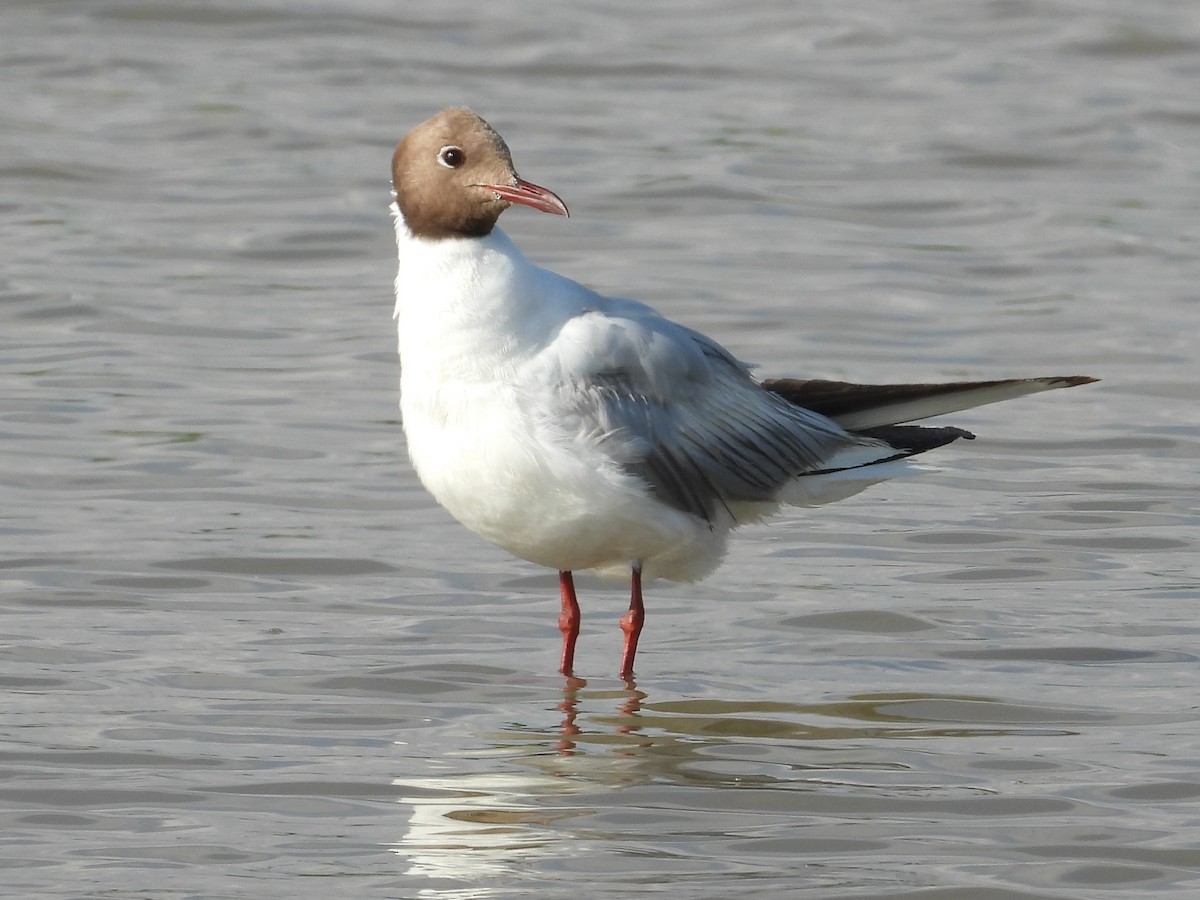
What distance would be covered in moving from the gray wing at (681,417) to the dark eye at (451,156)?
610 millimetres

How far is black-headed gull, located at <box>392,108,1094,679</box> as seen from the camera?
6852 millimetres

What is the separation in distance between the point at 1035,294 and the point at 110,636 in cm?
652

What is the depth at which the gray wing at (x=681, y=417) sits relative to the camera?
6.98 metres

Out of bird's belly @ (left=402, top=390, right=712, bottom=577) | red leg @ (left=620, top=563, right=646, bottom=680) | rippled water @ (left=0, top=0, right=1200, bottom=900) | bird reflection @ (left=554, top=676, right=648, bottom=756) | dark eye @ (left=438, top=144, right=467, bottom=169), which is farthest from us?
red leg @ (left=620, top=563, right=646, bottom=680)

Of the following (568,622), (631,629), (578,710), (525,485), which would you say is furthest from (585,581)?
(525,485)

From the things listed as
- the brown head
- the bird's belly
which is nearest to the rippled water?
the bird's belly

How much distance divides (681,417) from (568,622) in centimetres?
77

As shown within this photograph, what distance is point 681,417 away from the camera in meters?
7.35

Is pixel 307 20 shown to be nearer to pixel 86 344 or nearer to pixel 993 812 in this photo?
pixel 86 344

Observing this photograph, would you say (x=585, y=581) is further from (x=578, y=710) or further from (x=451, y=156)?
(x=451, y=156)

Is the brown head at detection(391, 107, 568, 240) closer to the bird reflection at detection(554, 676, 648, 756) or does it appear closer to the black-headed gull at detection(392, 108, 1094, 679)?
the black-headed gull at detection(392, 108, 1094, 679)

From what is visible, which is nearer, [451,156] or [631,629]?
[451,156]

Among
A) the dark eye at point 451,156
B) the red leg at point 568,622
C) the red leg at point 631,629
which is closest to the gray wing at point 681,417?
the red leg at point 631,629

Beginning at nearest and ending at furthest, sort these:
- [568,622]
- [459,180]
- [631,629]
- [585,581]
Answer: [459,180], [631,629], [568,622], [585,581]
